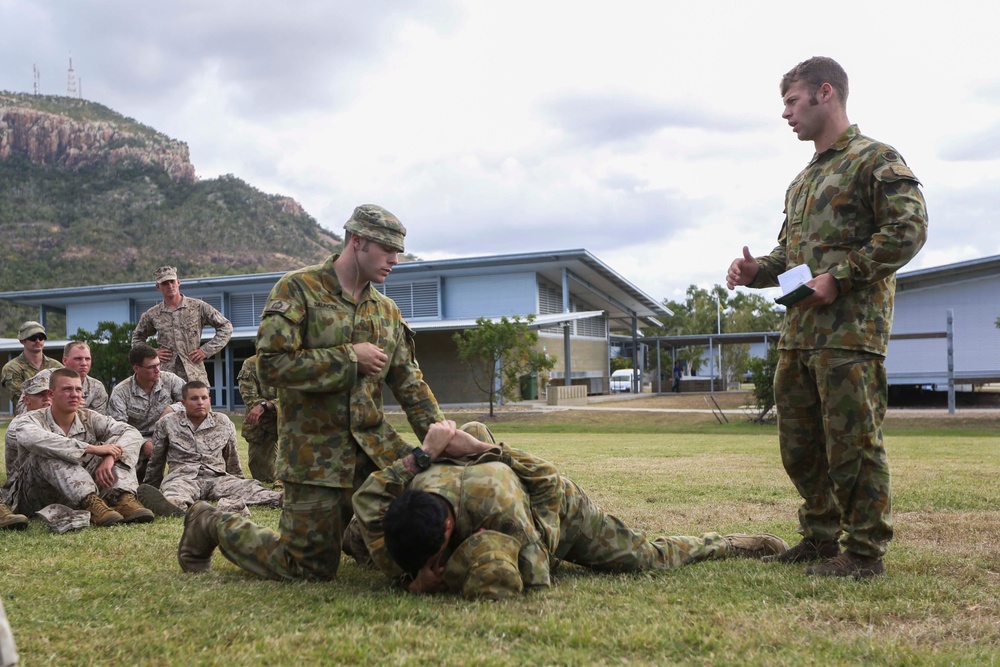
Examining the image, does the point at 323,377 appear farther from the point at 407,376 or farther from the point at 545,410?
the point at 545,410

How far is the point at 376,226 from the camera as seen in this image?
15.3 feet

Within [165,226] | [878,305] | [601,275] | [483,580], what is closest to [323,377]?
[483,580]

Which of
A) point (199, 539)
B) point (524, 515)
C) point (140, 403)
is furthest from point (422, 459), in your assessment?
point (140, 403)

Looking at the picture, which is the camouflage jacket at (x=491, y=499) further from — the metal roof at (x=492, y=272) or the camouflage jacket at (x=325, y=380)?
the metal roof at (x=492, y=272)

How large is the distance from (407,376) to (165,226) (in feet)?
276

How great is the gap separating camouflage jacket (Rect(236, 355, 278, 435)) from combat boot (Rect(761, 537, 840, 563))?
5624 mm

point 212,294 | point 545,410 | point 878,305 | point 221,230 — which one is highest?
point 221,230

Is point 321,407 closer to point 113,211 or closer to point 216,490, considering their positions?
point 216,490

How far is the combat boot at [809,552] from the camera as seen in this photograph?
4770 millimetres

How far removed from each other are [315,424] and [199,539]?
97cm

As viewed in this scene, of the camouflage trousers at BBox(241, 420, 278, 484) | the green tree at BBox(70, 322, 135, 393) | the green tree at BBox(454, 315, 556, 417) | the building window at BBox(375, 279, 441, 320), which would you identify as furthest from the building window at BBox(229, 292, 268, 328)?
the camouflage trousers at BBox(241, 420, 278, 484)

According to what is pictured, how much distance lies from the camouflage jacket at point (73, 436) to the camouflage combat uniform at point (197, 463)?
0.58 metres

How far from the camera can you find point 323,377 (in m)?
4.49

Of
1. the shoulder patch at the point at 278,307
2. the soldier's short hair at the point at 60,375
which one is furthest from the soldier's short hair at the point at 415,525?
the soldier's short hair at the point at 60,375
